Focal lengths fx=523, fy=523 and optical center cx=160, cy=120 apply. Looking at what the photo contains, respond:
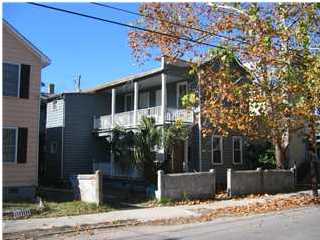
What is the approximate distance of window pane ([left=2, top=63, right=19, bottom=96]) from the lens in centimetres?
2003

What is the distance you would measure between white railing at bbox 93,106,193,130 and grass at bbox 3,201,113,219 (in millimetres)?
8941

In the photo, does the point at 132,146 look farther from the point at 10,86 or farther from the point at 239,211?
the point at 239,211

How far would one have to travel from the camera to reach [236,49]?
66.6 feet

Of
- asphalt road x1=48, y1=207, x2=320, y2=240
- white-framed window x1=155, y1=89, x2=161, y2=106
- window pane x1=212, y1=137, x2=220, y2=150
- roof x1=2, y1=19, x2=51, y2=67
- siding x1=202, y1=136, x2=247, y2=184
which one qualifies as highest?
roof x1=2, y1=19, x2=51, y2=67

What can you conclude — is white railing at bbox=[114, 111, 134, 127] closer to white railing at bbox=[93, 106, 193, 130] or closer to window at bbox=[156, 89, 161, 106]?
white railing at bbox=[93, 106, 193, 130]

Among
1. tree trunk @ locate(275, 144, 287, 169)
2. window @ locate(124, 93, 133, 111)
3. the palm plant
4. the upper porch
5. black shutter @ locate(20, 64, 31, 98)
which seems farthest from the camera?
window @ locate(124, 93, 133, 111)

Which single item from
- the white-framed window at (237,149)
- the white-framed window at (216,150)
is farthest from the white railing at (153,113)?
the white-framed window at (237,149)

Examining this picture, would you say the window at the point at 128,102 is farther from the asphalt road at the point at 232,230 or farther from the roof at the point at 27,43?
the asphalt road at the point at 232,230

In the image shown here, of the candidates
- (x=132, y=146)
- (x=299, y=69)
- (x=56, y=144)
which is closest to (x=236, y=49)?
(x=299, y=69)

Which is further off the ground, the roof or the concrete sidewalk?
the roof

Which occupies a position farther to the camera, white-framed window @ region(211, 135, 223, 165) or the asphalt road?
white-framed window @ region(211, 135, 223, 165)

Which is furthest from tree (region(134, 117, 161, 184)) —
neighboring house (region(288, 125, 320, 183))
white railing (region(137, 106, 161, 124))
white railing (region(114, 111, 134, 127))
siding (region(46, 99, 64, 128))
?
neighboring house (region(288, 125, 320, 183))

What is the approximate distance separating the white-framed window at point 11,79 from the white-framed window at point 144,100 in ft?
38.0

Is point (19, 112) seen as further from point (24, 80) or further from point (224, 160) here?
point (224, 160)
